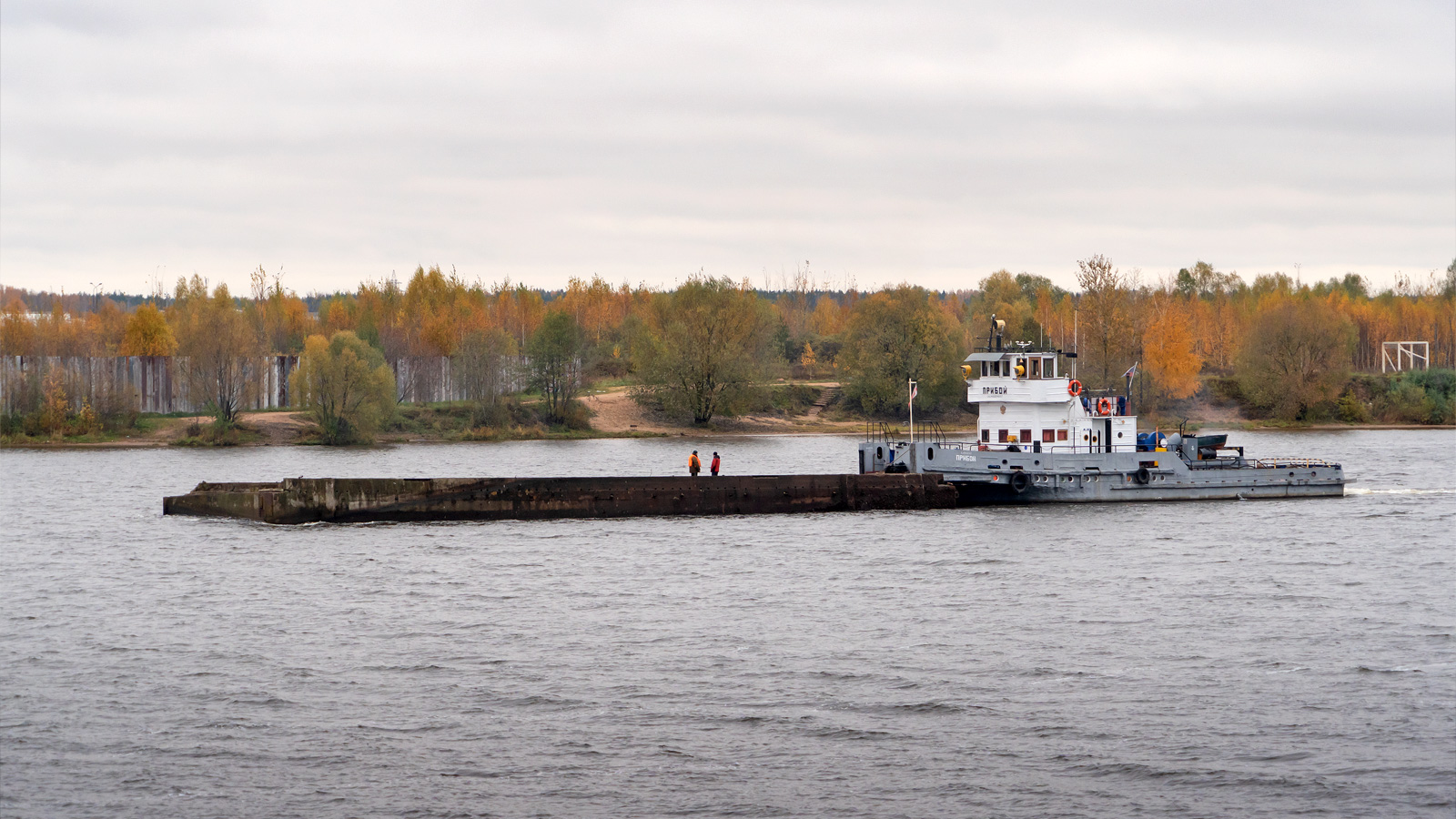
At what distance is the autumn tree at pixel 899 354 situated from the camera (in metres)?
111

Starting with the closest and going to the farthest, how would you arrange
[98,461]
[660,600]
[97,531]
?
1. [660,600]
2. [97,531]
3. [98,461]

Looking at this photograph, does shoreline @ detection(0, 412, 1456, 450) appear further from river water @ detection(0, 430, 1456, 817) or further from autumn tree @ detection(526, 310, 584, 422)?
river water @ detection(0, 430, 1456, 817)

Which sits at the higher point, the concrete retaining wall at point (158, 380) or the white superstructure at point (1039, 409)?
the concrete retaining wall at point (158, 380)

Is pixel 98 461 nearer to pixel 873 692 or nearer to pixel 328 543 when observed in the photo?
pixel 328 543

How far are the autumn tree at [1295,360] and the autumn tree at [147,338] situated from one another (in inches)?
3837

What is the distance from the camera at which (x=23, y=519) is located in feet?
167

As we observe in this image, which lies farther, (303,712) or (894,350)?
(894,350)

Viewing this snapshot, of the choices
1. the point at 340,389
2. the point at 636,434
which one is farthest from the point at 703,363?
the point at 340,389

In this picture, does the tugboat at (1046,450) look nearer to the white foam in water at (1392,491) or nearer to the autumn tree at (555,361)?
the white foam in water at (1392,491)

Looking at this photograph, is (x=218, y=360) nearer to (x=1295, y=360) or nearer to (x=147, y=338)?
(x=147, y=338)

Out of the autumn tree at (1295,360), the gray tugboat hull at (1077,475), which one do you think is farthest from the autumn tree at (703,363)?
the gray tugboat hull at (1077,475)

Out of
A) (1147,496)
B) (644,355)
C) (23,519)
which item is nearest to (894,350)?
(644,355)

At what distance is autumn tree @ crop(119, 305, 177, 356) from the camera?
115 m

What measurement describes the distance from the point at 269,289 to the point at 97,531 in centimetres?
11190
